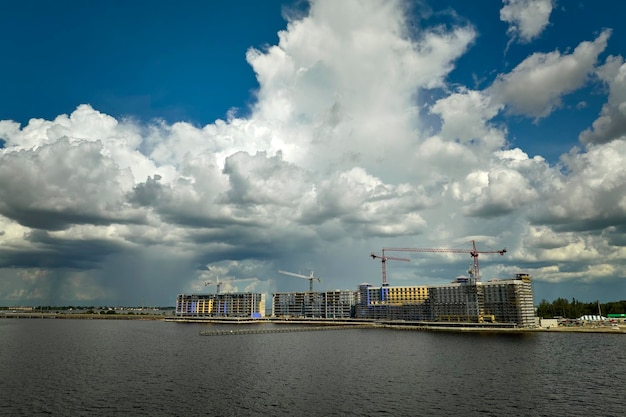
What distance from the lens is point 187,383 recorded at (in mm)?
89812

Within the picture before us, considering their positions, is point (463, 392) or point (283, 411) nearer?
point (283, 411)

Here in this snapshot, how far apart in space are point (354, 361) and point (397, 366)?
14940mm

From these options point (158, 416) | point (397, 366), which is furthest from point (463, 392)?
point (158, 416)

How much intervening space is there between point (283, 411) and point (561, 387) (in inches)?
2473

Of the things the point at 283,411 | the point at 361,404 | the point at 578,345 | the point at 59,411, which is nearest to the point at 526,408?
the point at 361,404

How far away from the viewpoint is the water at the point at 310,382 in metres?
70.2

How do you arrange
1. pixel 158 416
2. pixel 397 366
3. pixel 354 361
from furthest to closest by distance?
pixel 354 361
pixel 397 366
pixel 158 416

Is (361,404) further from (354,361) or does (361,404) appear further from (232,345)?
(232,345)

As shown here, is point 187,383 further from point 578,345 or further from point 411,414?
point 578,345

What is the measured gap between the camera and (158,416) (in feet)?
213

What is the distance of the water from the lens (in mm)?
70250

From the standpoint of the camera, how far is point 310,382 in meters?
91.4

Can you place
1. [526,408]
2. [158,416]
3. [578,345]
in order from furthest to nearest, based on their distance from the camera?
[578,345] < [526,408] < [158,416]

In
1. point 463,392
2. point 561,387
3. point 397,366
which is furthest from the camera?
point 397,366
